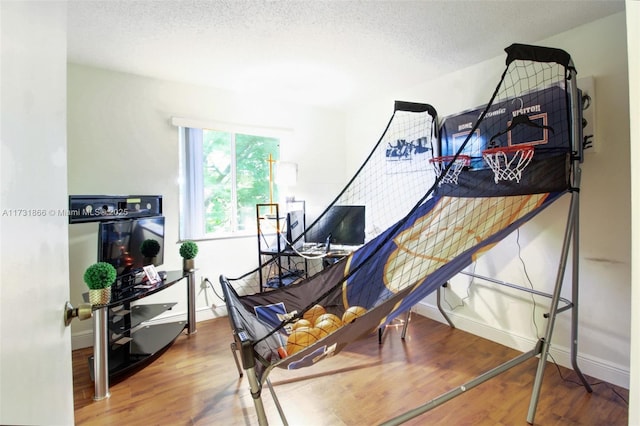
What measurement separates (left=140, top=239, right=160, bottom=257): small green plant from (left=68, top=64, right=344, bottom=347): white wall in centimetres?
32

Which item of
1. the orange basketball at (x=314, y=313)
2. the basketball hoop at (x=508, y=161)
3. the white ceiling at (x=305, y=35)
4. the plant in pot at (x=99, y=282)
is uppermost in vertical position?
the white ceiling at (x=305, y=35)

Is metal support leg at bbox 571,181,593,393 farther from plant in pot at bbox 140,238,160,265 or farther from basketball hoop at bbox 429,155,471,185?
plant in pot at bbox 140,238,160,265

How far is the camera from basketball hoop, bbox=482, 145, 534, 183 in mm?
1892

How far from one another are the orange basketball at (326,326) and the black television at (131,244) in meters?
1.60

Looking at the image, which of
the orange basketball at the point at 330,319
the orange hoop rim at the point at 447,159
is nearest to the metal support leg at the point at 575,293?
the orange hoop rim at the point at 447,159

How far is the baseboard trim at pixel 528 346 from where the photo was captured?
6.25ft

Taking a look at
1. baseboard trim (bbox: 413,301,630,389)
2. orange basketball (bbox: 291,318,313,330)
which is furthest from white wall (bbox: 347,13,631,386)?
orange basketball (bbox: 291,318,313,330)

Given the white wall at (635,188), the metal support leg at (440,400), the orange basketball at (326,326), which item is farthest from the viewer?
the orange basketball at (326,326)

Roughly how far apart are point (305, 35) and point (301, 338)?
199 centimetres

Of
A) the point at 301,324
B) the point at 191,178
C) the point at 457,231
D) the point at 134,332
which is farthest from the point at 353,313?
the point at 191,178

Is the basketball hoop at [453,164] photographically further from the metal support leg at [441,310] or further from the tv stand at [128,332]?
the tv stand at [128,332]

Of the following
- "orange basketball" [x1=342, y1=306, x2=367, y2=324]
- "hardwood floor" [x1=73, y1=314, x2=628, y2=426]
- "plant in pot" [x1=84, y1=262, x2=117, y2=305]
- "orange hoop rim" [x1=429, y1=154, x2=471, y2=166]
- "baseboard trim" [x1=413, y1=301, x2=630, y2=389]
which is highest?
"orange hoop rim" [x1=429, y1=154, x2=471, y2=166]

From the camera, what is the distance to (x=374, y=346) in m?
2.49

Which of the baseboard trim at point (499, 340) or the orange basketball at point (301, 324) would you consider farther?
the baseboard trim at point (499, 340)
